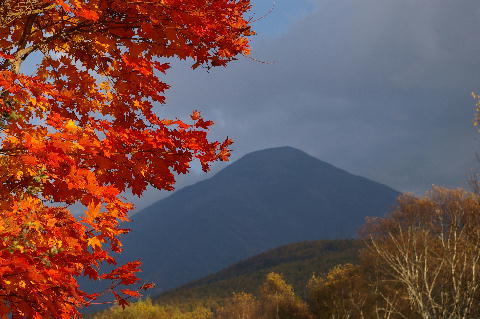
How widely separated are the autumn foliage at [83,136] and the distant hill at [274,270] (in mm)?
75456

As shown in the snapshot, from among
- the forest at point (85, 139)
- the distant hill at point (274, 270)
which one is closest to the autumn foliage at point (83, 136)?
the forest at point (85, 139)

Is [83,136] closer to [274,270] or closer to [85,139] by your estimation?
[85,139]

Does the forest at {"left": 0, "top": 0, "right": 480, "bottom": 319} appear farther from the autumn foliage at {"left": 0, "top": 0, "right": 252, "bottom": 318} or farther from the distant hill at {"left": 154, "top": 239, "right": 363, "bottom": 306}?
the distant hill at {"left": 154, "top": 239, "right": 363, "bottom": 306}

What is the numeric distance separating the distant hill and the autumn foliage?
248ft

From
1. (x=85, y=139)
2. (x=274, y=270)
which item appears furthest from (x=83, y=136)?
(x=274, y=270)

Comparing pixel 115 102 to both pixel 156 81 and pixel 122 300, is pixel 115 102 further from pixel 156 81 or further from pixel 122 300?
pixel 122 300

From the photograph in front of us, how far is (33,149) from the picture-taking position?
169 inches

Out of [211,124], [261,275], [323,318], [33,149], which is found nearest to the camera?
[33,149]

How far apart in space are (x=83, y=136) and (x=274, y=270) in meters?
110

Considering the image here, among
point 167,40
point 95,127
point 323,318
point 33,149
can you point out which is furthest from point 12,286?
point 323,318

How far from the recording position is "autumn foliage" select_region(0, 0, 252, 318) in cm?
455

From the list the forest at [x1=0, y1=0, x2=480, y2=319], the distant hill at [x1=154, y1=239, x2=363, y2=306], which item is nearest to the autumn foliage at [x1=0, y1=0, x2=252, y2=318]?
the forest at [x1=0, y1=0, x2=480, y2=319]

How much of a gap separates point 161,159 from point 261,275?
111 metres

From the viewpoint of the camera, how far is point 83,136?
465 cm
